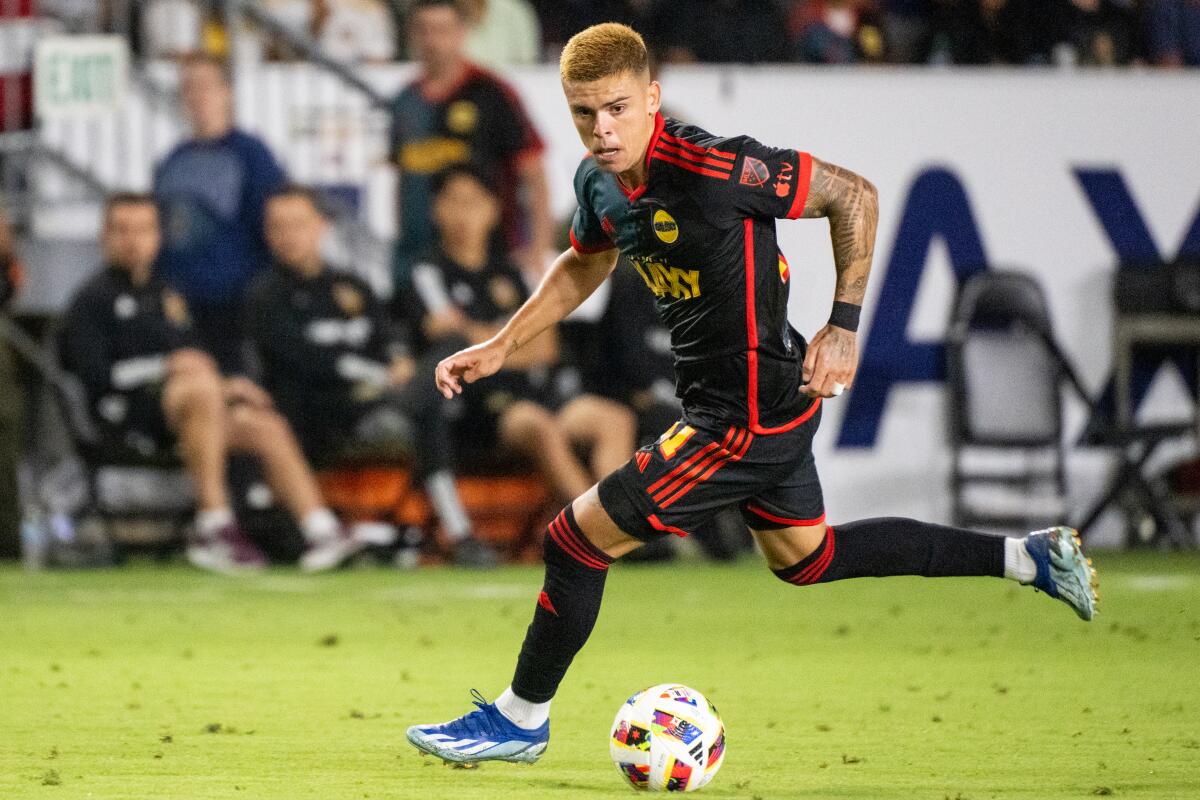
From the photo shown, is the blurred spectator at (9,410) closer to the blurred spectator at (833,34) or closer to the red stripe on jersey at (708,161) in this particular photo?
the blurred spectator at (833,34)

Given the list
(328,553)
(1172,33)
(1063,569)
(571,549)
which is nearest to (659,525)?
(571,549)

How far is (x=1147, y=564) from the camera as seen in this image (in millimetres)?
12008

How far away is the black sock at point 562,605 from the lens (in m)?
5.22

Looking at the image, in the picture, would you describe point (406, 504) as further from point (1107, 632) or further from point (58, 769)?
point (58, 769)

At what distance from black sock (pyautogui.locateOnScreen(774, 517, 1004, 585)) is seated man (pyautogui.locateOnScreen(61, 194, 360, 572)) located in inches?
267

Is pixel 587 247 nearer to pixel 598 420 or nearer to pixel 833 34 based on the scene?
pixel 598 420

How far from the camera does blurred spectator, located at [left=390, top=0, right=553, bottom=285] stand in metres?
12.5

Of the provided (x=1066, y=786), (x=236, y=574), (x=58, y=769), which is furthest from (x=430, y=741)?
(x=236, y=574)

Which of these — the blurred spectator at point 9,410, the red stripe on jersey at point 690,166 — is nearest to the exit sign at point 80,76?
the blurred spectator at point 9,410

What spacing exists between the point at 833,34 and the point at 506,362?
3.91 meters

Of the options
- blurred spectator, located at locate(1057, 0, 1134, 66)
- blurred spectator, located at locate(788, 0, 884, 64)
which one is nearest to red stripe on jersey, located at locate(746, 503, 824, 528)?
blurred spectator, located at locate(788, 0, 884, 64)

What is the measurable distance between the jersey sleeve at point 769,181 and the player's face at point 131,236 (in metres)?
7.62

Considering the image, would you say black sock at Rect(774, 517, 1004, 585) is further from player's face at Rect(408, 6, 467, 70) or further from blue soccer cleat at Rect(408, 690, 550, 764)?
player's face at Rect(408, 6, 467, 70)

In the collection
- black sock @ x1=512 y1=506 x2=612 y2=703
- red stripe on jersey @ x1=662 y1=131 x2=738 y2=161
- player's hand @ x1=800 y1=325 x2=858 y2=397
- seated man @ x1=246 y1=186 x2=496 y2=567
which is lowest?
seated man @ x1=246 y1=186 x2=496 y2=567
